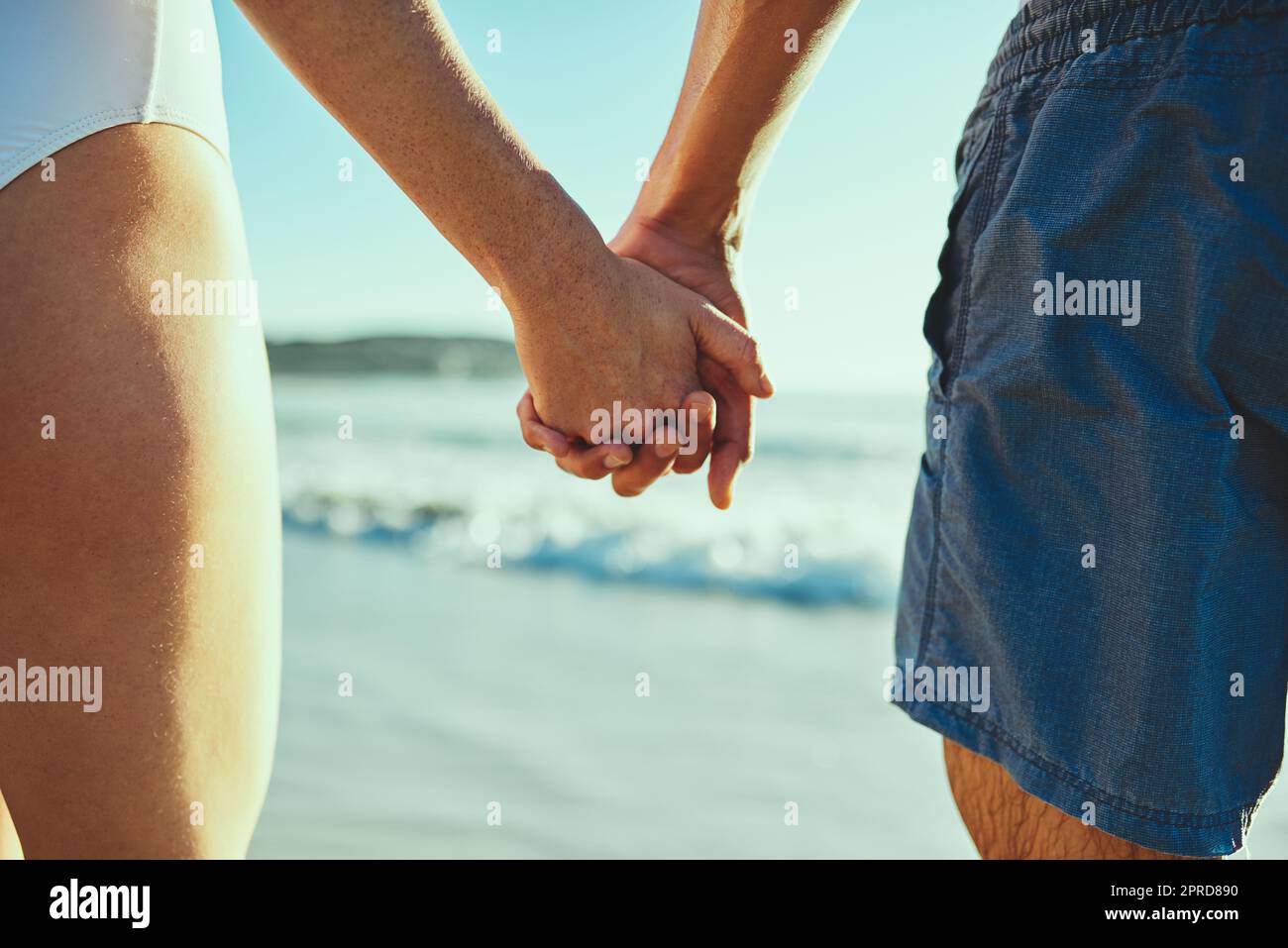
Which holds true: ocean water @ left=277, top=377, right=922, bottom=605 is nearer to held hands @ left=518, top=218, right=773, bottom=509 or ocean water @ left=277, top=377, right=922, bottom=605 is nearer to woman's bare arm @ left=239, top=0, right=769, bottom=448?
held hands @ left=518, top=218, right=773, bottom=509

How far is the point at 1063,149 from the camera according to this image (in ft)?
4.52

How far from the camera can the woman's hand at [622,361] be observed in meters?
1.94

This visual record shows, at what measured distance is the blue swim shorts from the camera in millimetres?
1234

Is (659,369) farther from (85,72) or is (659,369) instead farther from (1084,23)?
(85,72)

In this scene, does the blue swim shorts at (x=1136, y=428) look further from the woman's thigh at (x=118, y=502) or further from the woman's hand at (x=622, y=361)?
the woman's thigh at (x=118, y=502)

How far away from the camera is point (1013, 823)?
4.82 ft

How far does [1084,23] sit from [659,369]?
0.99 meters

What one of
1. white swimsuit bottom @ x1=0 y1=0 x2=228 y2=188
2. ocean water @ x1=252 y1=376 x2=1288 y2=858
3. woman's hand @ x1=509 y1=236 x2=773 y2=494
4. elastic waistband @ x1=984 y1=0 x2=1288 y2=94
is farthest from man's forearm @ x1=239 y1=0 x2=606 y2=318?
ocean water @ x1=252 y1=376 x2=1288 y2=858

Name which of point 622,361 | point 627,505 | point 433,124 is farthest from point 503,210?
point 627,505

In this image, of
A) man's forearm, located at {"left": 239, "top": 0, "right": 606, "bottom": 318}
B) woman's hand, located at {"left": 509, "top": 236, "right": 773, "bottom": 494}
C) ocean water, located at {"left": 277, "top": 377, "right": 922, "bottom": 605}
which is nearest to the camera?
man's forearm, located at {"left": 239, "top": 0, "right": 606, "bottom": 318}

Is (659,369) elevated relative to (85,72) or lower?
lower

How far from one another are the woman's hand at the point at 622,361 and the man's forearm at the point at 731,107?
189 mm

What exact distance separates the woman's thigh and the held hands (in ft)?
2.78

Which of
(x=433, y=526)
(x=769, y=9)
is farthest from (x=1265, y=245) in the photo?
(x=433, y=526)
